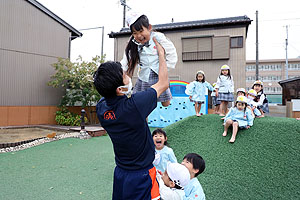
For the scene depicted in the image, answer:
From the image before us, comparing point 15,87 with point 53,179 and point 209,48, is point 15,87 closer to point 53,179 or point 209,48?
point 53,179

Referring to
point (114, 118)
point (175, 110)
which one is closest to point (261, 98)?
point (175, 110)

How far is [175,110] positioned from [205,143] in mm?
6163

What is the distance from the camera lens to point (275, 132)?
4539 mm

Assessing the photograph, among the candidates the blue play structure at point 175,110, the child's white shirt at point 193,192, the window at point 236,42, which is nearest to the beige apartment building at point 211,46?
the window at point 236,42

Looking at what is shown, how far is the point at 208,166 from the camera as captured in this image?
3951mm

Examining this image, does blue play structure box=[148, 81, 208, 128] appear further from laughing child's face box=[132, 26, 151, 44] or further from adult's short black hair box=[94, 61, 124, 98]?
adult's short black hair box=[94, 61, 124, 98]

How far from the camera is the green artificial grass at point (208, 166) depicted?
3.28 metres

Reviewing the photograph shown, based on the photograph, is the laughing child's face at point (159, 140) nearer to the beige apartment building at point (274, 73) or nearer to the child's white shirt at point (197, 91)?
the child's white shirt at point (197, 91)

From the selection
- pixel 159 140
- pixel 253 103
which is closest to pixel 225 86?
pixel 253 103

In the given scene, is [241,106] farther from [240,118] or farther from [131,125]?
[131,125]

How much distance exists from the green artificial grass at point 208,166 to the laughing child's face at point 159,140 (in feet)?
3.26

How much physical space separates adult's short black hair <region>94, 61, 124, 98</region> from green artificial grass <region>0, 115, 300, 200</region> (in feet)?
7.71

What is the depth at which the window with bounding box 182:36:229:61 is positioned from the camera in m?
12.7

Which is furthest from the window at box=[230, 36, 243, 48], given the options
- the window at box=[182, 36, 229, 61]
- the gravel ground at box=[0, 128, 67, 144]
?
the gravel ground at box=[0, 128, 67, 144]
